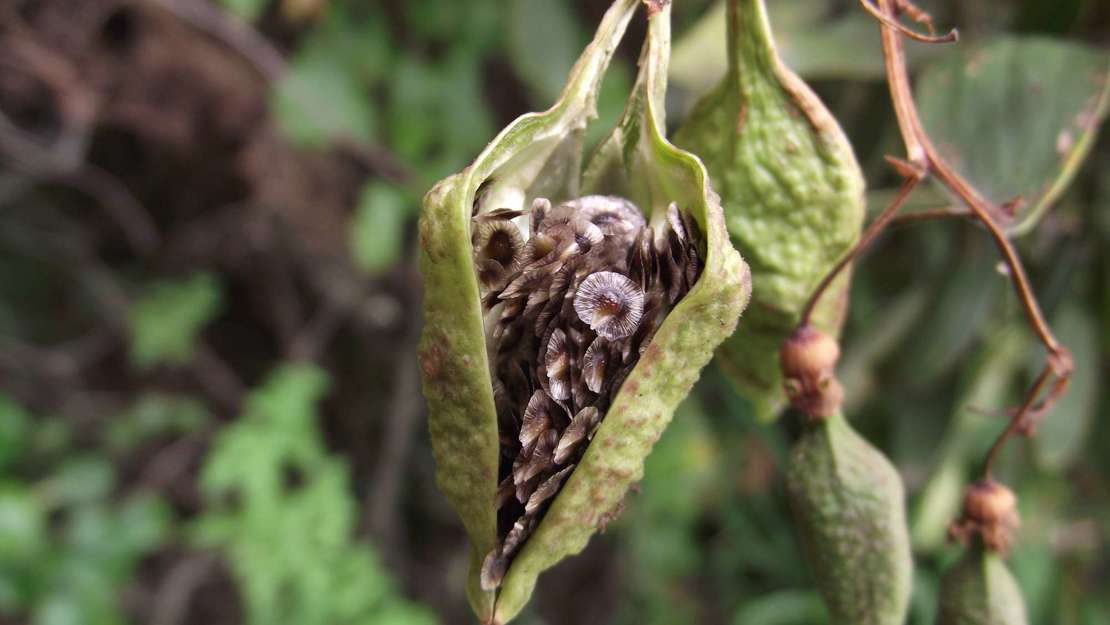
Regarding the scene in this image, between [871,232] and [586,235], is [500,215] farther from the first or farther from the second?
[871,232]

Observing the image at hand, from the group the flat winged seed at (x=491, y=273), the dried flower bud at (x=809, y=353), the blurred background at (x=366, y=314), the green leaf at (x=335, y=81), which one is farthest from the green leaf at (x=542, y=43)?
the flat winged seed at (x=491, y=273)

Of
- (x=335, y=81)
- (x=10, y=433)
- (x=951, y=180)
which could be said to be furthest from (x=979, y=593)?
(x=10, y=433)

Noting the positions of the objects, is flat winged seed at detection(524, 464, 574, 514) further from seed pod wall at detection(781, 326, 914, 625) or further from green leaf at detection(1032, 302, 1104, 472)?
green leaf at detection(1032, 302, 1104, 472)

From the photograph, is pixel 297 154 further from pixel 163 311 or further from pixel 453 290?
pixel 453 290

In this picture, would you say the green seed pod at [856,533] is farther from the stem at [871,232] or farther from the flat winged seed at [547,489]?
the flat winged seed at [547,489]

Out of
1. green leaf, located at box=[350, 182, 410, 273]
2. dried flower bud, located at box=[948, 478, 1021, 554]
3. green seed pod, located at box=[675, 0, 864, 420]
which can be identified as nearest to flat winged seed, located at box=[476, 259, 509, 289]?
green seed pod, located at box=[675, 0, 864, 420]

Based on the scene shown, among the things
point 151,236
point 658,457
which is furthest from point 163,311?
point 658,457

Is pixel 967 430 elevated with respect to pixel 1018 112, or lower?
lower

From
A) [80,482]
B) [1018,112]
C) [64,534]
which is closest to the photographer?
[1018,112]
